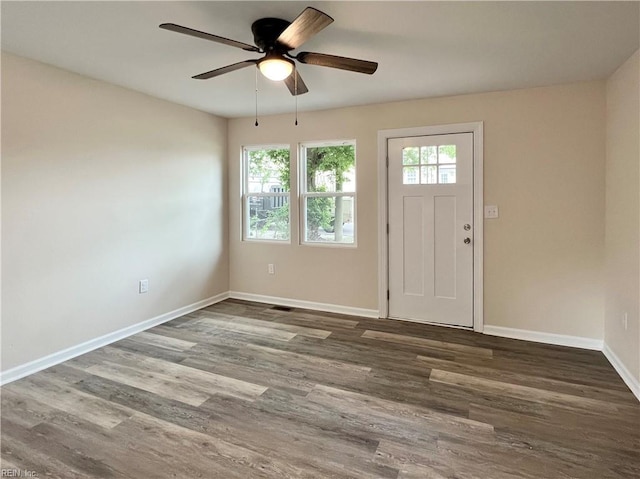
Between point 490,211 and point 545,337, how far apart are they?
1229mm

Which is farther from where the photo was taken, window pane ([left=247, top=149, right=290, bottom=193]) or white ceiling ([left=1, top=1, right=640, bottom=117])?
window pane ([left=247, top=149, right=290, bottom=193])

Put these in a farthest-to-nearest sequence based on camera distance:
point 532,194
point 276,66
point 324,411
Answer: point 532,194 → point 324,411 → point 276,66

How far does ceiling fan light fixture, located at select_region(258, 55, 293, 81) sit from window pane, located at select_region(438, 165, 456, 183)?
80.3 inches

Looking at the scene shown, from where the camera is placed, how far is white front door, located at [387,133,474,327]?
3570 millimetres

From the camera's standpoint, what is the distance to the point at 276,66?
209 cm

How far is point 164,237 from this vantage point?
3.84 metres

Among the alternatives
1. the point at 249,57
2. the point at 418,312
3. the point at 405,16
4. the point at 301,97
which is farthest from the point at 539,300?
the point at 249,57

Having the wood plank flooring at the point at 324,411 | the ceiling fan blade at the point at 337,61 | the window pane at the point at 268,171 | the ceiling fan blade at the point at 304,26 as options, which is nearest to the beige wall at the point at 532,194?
the wood plank flooring at the point at 324,411

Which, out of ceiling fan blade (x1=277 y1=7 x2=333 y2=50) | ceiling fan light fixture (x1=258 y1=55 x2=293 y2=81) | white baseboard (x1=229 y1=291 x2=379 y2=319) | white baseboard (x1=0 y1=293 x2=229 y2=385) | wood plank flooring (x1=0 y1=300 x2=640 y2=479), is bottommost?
wood plank flooring (x1=0 y1=300 x2=640 y2=479)

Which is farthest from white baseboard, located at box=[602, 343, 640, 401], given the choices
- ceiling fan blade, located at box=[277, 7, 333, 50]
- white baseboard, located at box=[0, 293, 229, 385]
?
white baseboard, located at box=[0, 293, 229, 385]

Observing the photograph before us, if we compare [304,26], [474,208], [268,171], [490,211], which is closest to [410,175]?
[474,208]

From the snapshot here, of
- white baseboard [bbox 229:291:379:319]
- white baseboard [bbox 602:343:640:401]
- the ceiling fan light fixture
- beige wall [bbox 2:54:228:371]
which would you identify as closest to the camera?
the ceiling fan light fixture

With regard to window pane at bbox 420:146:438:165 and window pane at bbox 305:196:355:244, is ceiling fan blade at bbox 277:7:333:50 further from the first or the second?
window pane at bbox 305:196:355:244

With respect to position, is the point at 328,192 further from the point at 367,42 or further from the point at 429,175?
the point at 367,42
